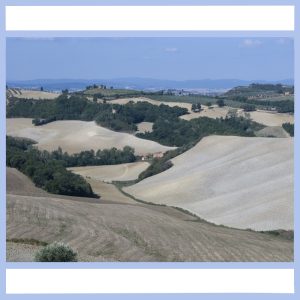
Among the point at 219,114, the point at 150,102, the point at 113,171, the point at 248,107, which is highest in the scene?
the point at 150,102

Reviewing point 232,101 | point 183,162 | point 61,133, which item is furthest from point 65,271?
point 232,101

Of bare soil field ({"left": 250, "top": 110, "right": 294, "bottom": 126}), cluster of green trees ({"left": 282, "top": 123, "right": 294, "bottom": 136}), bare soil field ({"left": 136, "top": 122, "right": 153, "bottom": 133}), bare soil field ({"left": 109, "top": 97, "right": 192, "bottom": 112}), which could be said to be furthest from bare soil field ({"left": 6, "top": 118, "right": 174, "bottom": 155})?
bare soil field ({"left": 250, "top": 110, "right": 294, "bottom": 126})

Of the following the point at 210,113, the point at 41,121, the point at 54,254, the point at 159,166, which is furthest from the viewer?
the point at 210,113

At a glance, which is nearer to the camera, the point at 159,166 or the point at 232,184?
the point at 232,184

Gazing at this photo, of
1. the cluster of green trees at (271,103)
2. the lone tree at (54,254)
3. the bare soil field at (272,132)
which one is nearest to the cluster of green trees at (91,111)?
the bare soil field at (272,132)

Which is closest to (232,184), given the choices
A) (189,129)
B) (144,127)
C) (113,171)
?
(113,171)

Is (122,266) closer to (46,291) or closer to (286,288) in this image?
(46,291)

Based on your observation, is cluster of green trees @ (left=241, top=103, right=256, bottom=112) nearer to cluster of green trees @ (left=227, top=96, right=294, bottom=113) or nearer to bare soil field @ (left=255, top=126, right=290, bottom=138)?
cluster of green trees @ (left=227, top=96, right=294, bottom=113)

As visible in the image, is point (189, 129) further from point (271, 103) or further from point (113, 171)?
point (113, 171)
